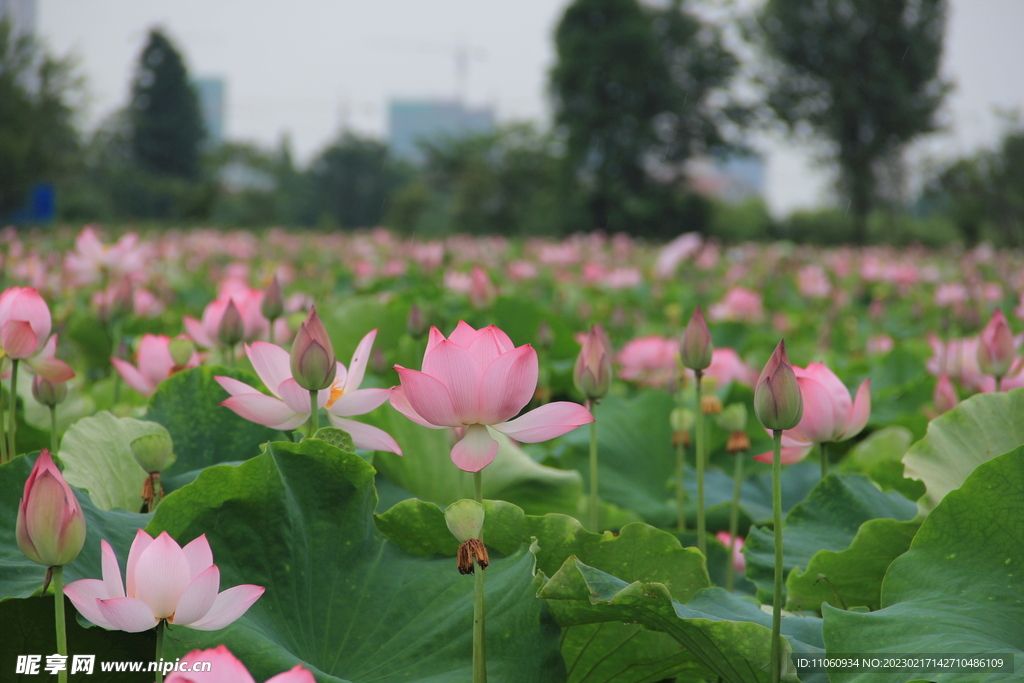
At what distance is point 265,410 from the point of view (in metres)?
0.74

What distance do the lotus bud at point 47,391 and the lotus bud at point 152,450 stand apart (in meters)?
0.24

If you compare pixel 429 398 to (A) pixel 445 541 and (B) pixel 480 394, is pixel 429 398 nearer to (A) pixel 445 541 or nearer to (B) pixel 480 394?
(B) pixel 480 394

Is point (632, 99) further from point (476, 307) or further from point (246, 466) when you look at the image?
point (246, 466)

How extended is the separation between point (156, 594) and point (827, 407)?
645 mm

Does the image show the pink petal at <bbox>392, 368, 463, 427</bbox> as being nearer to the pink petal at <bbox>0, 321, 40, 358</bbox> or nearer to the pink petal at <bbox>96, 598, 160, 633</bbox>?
the pink petal at <bbox>96, 598, 160, 633</bbox>

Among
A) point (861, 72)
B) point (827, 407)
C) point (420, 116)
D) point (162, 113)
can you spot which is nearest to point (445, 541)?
point (827, 407)

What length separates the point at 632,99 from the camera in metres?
21.2

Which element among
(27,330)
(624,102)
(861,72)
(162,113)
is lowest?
(27,330)

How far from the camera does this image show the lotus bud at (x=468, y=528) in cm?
52

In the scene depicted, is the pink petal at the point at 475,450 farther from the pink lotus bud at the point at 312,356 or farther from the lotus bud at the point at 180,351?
the lotus bud at the point at 180,351

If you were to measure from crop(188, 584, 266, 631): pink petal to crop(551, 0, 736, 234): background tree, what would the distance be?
2003 centimetres

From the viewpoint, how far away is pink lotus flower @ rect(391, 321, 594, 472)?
1.79 ft

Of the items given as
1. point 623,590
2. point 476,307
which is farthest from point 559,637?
point 476,307

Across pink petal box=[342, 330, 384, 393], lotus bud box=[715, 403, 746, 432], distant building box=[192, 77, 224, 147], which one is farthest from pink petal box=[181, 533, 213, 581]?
distant building box=[192, 77, 224, 147]
